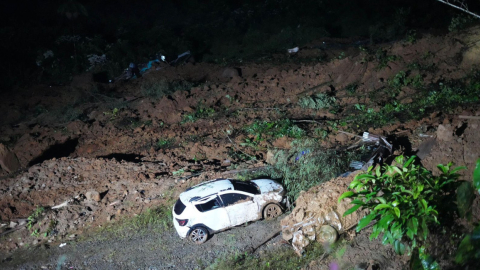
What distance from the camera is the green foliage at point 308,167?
9250 mm

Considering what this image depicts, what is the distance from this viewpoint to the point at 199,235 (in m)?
8.50

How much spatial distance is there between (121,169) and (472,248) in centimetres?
1046

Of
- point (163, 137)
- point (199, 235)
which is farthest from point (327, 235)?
point (163, 137)

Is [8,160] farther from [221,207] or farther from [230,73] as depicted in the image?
[230,73]

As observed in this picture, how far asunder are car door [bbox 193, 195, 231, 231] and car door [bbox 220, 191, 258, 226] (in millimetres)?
130

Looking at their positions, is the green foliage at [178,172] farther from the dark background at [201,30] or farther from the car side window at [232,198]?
the dark background at [201,30]

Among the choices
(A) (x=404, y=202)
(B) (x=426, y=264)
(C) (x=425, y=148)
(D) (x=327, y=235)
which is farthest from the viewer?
(C) (x=425, y=148)

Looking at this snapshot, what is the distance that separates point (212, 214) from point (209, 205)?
0.75 ft

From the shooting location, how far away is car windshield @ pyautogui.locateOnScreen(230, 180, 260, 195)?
8.80 metres

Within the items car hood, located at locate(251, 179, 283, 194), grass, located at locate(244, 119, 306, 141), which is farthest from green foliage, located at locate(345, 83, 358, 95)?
car hood, located at locate(251, 179, 283, 194)

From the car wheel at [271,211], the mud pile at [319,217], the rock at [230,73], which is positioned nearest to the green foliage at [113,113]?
the rock at [230,73]

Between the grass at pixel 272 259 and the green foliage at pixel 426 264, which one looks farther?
the grass at pixel 272 259

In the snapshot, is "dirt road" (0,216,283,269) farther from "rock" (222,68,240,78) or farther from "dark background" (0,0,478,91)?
"dark background" (0,0,478,91)

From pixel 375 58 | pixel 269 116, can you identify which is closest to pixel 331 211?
pixel 269 116
